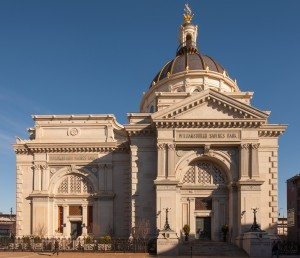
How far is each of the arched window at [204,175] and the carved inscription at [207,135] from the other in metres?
3.28

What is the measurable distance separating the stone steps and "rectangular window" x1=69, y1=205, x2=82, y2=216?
625 inches

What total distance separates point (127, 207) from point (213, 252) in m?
14.3

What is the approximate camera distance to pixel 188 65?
217ft

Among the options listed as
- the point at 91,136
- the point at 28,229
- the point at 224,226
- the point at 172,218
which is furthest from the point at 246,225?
the point at 28,229

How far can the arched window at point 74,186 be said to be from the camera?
55.4 metres

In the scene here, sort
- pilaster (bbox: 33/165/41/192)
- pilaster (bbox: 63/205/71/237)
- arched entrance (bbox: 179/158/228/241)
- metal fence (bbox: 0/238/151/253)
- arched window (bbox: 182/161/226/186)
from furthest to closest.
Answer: pilaster (bbox: 63/205/71/237) < pilaster (bbox: 33/165/41/192) < arched window (bbox: 182/161/226/186) < arched entrance (bbox: 179/158/228/241) < metal fence (bbox: 0/238/151/253)

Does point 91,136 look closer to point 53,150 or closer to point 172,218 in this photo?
point 53,150

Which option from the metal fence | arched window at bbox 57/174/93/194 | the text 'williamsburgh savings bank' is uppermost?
the text 'williamsburgh savings bank'

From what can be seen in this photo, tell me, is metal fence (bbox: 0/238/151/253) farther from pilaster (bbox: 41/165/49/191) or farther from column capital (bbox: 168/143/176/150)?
column capital (bbox: 168/143/176/150)

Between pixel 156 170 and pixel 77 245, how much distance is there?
1106 centimetres

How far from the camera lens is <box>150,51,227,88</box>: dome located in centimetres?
6600

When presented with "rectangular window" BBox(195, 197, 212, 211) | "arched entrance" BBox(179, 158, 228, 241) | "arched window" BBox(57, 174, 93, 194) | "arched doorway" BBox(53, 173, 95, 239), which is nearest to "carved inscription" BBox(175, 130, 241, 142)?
"arched entrance" BBox(179, 158, 228, 241)

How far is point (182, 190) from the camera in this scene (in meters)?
48.1

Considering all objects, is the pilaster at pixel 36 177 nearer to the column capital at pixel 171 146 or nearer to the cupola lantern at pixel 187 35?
the column capital at pixel 171 146
